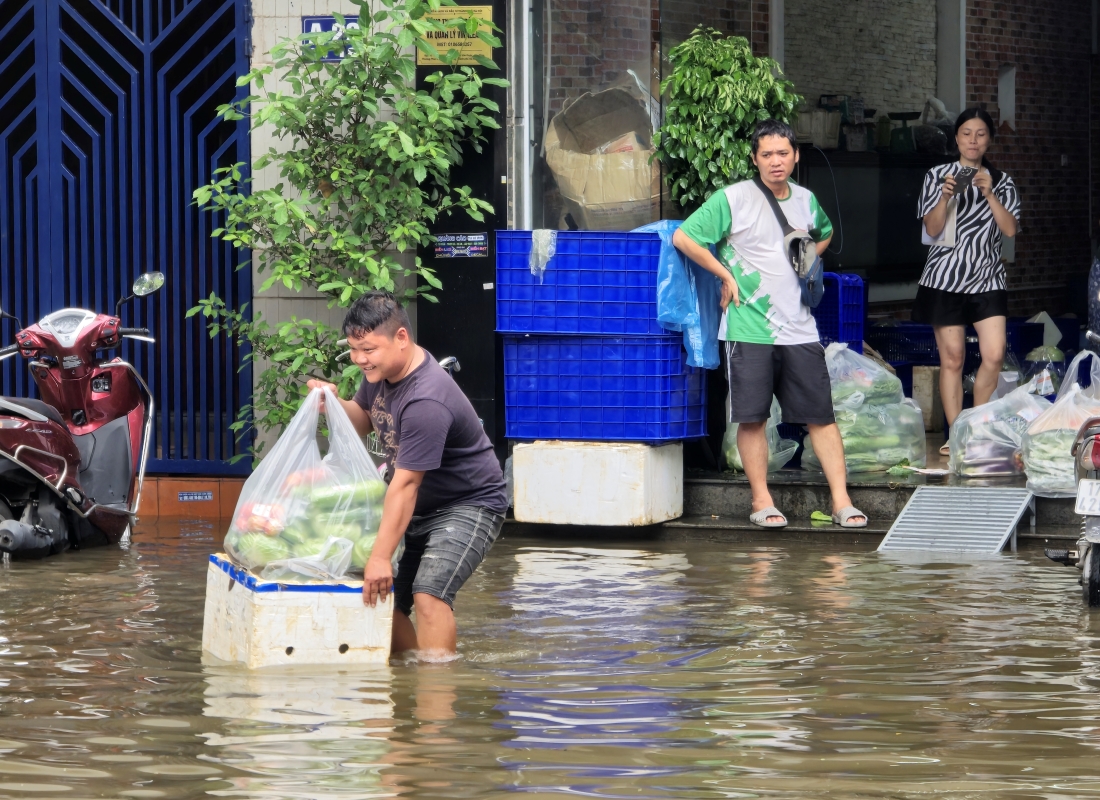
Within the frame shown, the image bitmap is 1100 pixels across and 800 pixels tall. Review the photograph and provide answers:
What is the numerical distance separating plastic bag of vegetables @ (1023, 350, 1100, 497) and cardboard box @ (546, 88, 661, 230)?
237 cm

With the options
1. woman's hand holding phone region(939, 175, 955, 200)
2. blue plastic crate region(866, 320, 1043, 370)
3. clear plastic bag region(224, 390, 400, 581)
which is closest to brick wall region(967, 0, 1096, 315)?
blue plastic crate region(866, 320, 1043, 370)

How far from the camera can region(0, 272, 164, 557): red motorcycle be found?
7621mm

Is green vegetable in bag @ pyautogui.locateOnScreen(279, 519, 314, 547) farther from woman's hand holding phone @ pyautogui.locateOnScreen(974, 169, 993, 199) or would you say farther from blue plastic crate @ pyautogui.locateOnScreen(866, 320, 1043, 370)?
blue plastic crate @ pyautogui.locateOnScreen(866, 320, 1043, 370)

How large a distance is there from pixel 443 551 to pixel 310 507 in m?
0.49

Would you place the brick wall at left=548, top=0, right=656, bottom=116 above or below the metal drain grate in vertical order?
above

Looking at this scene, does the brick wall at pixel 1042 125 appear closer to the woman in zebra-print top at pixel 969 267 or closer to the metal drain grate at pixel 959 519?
the woman in zebra-print top at pixel 969 267

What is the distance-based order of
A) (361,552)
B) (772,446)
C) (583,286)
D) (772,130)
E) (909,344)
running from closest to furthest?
(361,552), (772,130), (583,286), (772,446), (909,344)

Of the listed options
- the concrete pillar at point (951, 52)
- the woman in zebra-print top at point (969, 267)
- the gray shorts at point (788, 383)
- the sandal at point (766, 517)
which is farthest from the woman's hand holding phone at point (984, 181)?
the concrete pillar at point (951, 52)

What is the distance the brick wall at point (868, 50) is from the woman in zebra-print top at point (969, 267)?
4.14 meters

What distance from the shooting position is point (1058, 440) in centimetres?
781

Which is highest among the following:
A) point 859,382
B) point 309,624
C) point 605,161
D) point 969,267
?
point 605,161

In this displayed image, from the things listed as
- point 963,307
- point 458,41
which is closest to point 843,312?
point 963,307

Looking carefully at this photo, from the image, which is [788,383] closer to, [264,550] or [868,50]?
[264,550]

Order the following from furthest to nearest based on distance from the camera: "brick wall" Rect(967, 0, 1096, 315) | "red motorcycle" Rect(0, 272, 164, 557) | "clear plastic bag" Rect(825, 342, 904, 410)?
"brick wall" Rect(967, 0, 1096, 315) < "clear plastic bag" Rect(825, 342, 904, 410) < "red motorcycle" Rect(0, 272, 164, 557)
